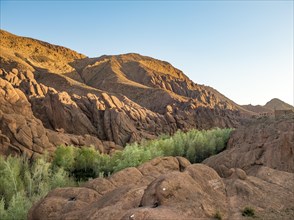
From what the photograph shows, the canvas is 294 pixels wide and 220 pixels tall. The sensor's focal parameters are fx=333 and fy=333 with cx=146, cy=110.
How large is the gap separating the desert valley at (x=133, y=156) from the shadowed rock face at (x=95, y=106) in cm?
25

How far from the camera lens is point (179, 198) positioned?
1112 centimetres

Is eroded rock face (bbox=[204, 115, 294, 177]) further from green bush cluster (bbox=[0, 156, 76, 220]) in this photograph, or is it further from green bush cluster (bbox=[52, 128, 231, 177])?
green bush cluster (bbox=[0, 156, 76, 220])

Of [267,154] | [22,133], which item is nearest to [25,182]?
[22,133]

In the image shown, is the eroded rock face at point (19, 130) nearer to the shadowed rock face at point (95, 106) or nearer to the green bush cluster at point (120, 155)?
the shadowed rock face at point (95, 106)

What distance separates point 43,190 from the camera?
1190 inches

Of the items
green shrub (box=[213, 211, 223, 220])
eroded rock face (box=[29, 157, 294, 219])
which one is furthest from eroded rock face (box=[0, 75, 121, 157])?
green shrub (box=[213, 211, 223, 220])

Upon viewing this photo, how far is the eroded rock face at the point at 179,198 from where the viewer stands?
35.1ft

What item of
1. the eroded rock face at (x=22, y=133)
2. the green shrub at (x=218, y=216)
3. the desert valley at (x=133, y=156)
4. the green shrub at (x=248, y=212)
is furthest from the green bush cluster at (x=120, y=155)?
the green shrub at (x=218, y=216)

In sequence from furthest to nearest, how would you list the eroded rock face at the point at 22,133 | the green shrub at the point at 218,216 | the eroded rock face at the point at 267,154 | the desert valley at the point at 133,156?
the eroded rock face at the point at 22,133
the eroded rock face at the point at 267,154
the desert valley at the point at 133,156
the green shrub at the point at 218,216

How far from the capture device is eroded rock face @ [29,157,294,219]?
35.1 ft

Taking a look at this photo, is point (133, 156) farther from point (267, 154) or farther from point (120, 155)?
point (267, 154)

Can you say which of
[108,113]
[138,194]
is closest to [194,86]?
[108,113]

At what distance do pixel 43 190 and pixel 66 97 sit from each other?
41.7 meters

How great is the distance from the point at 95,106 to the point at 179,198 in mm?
62577
